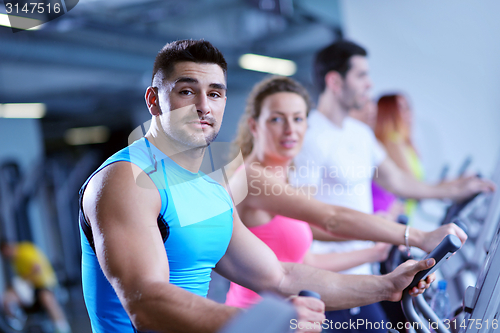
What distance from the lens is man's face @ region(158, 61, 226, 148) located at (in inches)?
36.2

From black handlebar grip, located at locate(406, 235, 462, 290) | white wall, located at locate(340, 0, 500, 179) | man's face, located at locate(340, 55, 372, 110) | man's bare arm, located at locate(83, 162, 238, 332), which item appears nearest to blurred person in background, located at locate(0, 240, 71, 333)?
man's face, located at locate(340, 55, 372, 110)

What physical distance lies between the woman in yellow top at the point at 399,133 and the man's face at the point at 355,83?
4.96ft

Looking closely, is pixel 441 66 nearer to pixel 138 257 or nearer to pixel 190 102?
pixel 190 102

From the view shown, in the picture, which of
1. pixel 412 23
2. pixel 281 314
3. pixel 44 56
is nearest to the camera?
pixel 281 314

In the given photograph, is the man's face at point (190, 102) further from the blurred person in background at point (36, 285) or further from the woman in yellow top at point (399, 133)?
the blurred person in background at point (36, 285)

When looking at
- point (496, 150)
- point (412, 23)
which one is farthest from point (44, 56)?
point (496, 150)

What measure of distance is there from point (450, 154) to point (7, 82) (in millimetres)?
4985

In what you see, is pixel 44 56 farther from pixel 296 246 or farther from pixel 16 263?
pixel 296 246

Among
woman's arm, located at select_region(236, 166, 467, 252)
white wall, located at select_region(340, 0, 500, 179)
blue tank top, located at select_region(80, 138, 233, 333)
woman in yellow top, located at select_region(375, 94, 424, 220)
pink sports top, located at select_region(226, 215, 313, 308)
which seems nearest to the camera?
blue tank top, located at select_region(80, 138, 233, 333)

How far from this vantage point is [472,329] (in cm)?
101

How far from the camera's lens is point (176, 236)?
89 centimetres

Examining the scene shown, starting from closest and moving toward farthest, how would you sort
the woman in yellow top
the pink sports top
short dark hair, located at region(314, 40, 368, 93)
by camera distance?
the pink sports top → short dark hair, located at region(314, 40, 368, 93) → the woman in yellow top

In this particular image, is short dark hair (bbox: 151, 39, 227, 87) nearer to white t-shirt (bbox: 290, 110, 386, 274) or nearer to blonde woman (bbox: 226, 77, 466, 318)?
blonde woman (bbox: 226, 77, 466, 318)

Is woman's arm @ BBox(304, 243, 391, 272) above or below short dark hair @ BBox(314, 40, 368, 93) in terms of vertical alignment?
below
